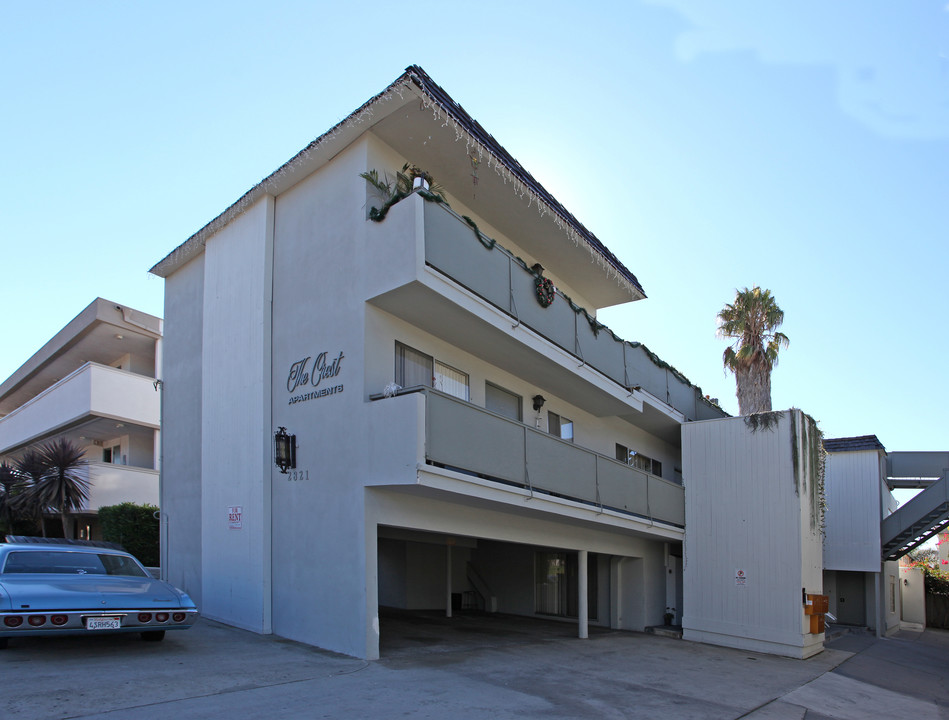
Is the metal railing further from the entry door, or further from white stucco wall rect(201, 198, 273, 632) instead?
the entry door

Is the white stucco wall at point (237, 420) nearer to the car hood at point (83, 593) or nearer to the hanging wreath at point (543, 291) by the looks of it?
the car hood at point (83, 593)

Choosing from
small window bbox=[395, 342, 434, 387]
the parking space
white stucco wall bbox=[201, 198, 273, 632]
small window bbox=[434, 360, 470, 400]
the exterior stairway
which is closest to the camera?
small window bbox=[395, 342, 434, 387]

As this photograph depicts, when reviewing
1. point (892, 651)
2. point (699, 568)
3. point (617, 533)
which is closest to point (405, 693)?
point (617, 533)

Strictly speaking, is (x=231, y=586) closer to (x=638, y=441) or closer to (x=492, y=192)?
(x=492, y=192)

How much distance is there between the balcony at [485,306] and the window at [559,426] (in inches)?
21.1

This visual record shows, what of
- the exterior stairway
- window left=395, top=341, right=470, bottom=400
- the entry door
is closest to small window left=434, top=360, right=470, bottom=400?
window left=395, top=341, right=470, bottom=400

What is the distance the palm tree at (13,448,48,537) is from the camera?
20891 mm

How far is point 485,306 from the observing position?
11.7 meters

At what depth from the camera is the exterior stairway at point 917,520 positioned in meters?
20.7

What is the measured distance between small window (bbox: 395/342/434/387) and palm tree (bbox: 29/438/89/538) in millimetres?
14225

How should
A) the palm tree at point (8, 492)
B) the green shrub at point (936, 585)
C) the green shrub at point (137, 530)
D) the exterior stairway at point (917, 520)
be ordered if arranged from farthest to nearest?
1. the green shrub at point (936, 585)
2. the palm tree at point (8, 492)
3. the exterior stairway at point (917, 520)
4. the green shrub at point (137, 530)

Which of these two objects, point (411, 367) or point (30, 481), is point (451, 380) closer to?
point (411, 367)

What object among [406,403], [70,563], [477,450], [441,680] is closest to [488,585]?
[477,450]

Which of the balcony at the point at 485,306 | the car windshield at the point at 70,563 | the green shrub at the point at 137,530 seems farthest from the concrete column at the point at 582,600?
the green shrub at the point at 137,530
